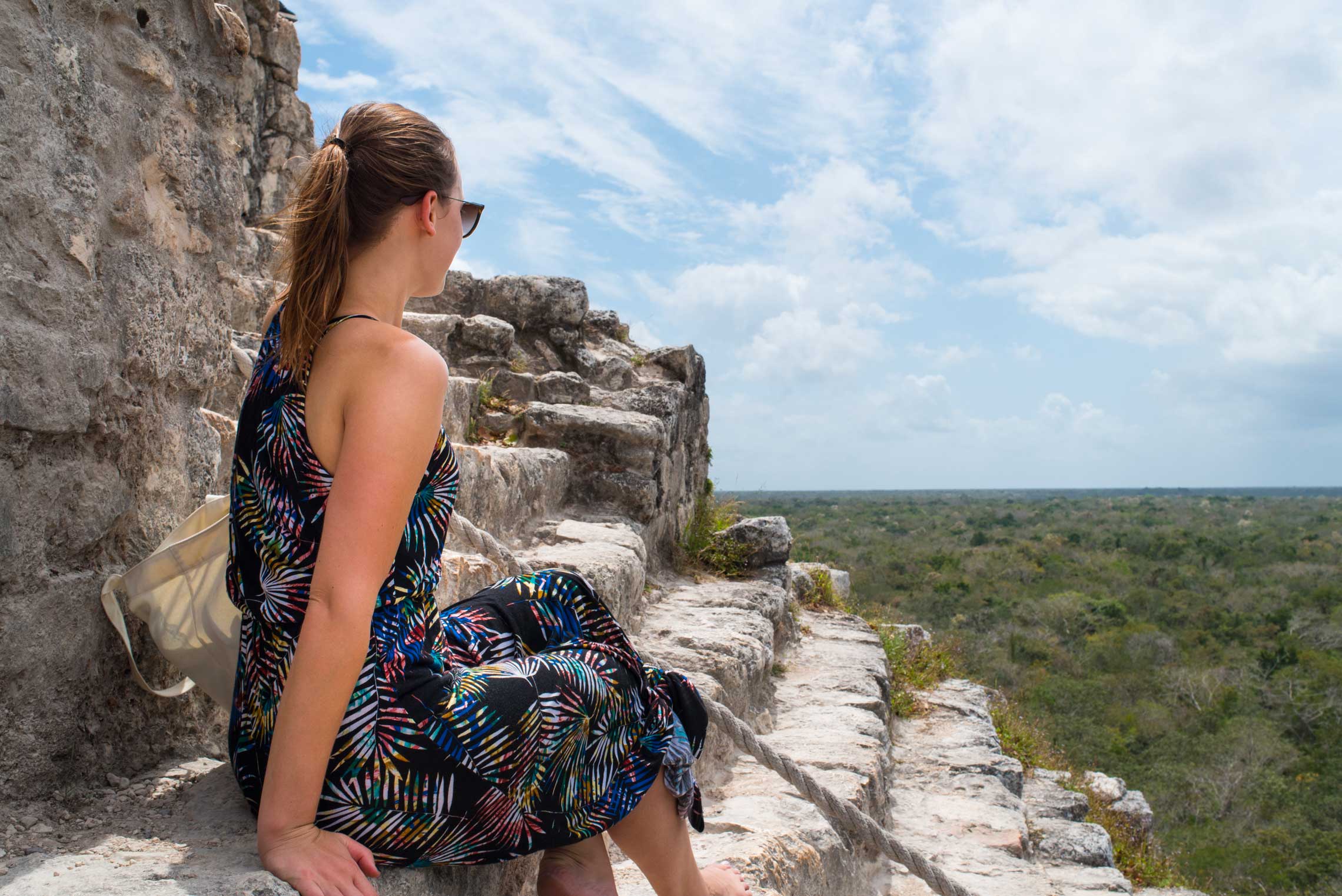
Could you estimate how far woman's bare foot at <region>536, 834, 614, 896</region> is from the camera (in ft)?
5.90

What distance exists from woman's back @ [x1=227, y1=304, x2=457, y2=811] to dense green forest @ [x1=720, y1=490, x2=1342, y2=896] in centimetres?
634

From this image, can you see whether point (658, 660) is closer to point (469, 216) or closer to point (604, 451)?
point (604, 451)

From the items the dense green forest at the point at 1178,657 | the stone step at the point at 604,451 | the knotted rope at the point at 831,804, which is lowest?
the dense green forest at the point at 1178,657

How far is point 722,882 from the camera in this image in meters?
2.06

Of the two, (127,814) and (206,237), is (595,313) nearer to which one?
(206,237)

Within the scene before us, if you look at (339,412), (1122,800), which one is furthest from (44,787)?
(1122,800)

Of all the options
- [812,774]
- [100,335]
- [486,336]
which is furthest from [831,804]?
[486,336]

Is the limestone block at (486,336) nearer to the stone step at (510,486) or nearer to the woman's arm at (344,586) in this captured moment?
the stone step at (510,486)

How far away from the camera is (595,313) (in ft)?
26.0

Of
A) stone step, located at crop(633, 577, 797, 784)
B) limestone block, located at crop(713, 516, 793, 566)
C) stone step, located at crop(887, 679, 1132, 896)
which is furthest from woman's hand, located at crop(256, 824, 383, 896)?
limestone block, located at crop(713, 516, 793, 566)

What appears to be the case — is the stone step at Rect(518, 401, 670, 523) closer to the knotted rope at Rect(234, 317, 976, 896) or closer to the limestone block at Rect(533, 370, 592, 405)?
the limestone block at Rect(533, 370, 592, 405)

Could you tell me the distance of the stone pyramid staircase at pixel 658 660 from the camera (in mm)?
1584

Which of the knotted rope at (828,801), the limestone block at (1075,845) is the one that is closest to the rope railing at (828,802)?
the knotted rope at (828,801)

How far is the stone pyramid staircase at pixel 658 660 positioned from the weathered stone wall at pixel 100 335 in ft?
0.51
